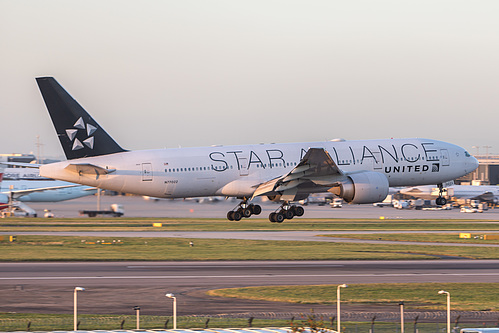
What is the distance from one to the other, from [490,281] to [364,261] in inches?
483

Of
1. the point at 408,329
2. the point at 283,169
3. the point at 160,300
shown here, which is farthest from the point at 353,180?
the point at 408,329

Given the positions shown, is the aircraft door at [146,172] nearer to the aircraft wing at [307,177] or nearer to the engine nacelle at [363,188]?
the aircraft wing at [307,177]

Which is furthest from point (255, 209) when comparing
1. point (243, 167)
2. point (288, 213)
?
point (243, 167)

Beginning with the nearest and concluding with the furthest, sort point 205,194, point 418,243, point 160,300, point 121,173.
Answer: point 160,300
point 121,173
point 205,194
point 418,243

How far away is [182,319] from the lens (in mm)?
32094

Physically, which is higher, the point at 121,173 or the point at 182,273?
the point at 121,173

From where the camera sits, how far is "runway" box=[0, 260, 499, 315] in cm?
3591

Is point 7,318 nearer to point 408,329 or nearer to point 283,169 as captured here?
point 408,329

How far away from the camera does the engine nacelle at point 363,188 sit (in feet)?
183

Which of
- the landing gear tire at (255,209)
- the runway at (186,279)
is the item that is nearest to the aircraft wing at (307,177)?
the landing gear tire at (255,209)

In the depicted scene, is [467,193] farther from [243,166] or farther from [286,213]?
[243,166]

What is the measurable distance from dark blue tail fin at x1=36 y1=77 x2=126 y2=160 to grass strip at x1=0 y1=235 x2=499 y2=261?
7885 mm

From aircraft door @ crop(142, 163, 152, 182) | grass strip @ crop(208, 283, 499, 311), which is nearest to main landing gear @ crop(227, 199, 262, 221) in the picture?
aircraft door @ crop(142, 163, 152, 182)

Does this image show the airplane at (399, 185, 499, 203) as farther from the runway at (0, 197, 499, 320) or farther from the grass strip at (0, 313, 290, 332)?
the grass strip at (0, 313, 290, 332)
